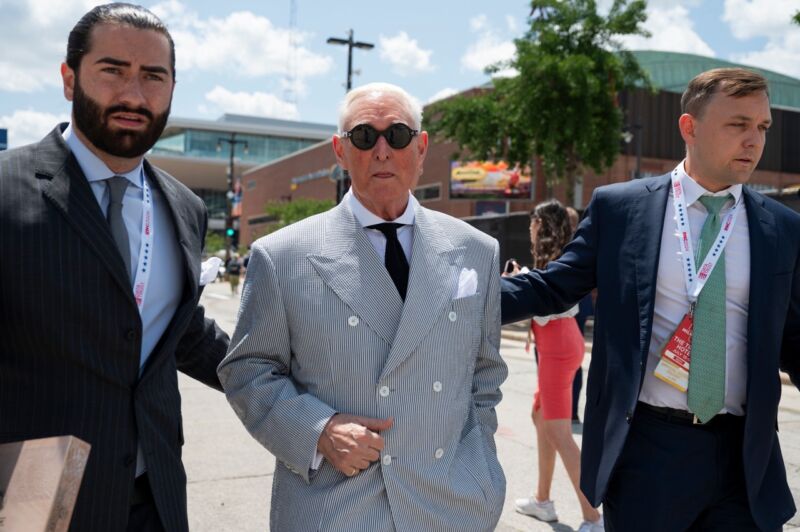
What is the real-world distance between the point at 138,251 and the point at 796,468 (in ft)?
20.1

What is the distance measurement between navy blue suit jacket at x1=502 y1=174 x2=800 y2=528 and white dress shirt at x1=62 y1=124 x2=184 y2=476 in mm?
1316

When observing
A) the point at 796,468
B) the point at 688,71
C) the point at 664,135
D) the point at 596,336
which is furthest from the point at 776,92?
the point at 596,336

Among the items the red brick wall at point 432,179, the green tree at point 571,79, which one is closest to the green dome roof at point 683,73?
the red brick wall at point 432,179

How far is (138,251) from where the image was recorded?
92.3 inches

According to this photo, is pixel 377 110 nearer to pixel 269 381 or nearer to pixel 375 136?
pixel 375 136

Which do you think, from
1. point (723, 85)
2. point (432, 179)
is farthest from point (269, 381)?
point (432, 179)

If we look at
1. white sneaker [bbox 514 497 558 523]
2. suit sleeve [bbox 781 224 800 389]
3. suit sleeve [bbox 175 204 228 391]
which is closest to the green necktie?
suit sleeve [bbox 781 224 800 389]

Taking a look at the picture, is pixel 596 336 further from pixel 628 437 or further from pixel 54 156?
pixel 54 156

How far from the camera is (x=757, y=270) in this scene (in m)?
2.83

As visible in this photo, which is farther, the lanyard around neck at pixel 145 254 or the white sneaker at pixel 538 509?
the white sneaker at pixel 538 509

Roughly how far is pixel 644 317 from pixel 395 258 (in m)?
0.94

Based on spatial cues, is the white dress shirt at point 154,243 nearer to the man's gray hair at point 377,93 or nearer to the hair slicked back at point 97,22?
the hair slicked back at point 97,22

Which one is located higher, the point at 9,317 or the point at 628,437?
the point at 9,317

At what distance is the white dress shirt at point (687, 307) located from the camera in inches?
111
